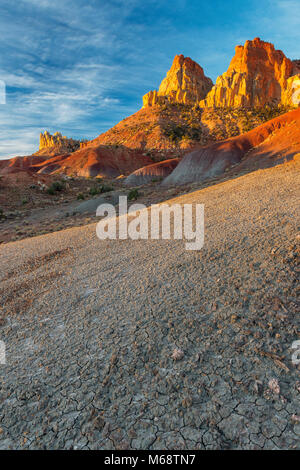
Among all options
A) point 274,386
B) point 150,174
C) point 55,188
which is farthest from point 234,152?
point 274,386

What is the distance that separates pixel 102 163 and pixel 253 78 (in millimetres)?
48088

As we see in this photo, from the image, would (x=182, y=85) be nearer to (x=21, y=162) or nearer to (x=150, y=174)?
Answer: (x=21, y=162)

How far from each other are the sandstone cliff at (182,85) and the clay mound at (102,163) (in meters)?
28.9

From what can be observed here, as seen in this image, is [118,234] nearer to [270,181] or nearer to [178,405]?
[270,181]

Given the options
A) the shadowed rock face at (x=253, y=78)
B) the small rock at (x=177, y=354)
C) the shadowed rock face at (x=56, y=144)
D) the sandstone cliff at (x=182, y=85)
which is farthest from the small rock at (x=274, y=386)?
the shadowed rock face at (x=56, y=144)

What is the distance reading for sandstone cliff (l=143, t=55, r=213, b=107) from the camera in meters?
71.9

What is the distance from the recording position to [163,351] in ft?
6.87

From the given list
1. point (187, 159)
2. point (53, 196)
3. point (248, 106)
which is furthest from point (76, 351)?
point (248, 106)

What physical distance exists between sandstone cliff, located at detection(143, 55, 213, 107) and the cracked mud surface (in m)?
78.0

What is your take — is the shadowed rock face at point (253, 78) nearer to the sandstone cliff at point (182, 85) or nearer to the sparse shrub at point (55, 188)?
the sandstone cliff at point (182, 85)

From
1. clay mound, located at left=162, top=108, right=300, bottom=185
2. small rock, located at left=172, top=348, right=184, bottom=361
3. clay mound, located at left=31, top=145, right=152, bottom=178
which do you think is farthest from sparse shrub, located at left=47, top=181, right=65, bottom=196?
small rock, located at left=172, top=348, right=184, bottom=361

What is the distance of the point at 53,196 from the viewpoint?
79.5ft

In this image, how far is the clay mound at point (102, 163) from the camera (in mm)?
47438

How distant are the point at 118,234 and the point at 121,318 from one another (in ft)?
12.9
